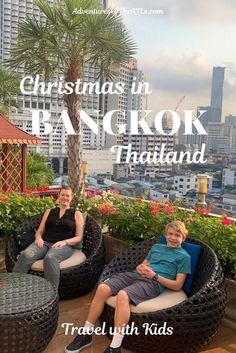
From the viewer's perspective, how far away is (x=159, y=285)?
261cm

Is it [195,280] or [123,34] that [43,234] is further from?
[123,34]

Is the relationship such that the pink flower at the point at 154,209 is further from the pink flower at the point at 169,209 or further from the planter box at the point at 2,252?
the planter box at the point at 2,252

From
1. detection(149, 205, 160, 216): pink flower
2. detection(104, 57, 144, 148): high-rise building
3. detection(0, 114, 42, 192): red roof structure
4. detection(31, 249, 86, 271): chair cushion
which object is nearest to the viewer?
detection(31, 249, 86, 271): chair cushion

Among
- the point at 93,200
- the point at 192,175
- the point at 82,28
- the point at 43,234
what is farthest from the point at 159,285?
the point at 82,28

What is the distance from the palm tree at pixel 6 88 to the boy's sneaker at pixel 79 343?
40.6 feet

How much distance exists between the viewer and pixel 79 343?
2461 millimetres

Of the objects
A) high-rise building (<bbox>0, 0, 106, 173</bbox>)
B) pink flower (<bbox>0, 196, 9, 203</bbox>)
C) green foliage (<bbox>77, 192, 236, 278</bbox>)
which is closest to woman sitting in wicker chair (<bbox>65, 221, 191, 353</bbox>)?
green foliage (<bbox>77, 192, 236, 278</bbox>)

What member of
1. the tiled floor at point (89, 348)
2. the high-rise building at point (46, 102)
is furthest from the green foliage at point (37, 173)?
the tiled floor at point (89, 348)

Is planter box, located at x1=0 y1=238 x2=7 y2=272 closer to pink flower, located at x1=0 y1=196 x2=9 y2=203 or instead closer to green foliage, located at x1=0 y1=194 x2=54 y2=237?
green foliage, located at x1=0 y1=194 x2=54 y2=237

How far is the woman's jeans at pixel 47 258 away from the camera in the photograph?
3.03 meters

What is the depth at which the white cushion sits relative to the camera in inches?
94.6

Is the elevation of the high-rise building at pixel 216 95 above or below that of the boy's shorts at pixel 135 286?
above

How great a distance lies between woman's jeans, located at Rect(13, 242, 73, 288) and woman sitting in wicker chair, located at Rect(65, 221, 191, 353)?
59 cm

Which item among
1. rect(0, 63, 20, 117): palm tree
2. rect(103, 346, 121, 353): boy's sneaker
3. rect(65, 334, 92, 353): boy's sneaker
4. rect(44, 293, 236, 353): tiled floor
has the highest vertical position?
rect(0, 63, 20, 117): palm tree
